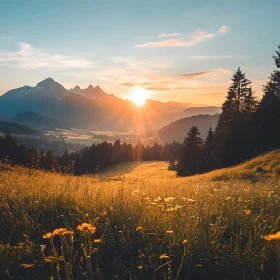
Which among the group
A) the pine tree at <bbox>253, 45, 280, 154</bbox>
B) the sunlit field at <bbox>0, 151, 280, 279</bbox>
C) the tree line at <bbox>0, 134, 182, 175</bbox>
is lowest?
the tree line at <bbox>0, 134, 182, 175</bbox>

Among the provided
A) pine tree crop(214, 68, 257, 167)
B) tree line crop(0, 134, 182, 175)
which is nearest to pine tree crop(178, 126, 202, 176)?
pine tree crop(214, 68, 257, 167)

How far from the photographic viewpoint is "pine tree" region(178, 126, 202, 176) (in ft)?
181

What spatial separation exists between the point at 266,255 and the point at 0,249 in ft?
11.0

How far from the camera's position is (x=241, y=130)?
4594 cm

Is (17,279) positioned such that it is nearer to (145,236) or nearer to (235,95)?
(145,236)

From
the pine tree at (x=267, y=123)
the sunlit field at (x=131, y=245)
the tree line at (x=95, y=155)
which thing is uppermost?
the pine tree at (x=267, y=123)

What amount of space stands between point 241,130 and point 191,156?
12895mm

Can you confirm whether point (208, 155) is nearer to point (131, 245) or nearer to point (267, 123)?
point (267, 123)

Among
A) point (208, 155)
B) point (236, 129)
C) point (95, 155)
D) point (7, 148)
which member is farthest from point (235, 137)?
point (95, 155)

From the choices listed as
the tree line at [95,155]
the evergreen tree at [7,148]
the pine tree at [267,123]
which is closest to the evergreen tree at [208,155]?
the pine tree at [267,123]

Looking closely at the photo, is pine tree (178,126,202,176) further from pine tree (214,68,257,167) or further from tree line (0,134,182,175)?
tree line (0,134,182,175)

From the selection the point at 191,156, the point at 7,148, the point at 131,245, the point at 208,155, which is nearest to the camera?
the point at 131,245

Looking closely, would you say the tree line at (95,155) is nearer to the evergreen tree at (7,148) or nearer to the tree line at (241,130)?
the evergreen tree at (7,148)

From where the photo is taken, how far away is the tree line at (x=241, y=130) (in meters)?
43.5
